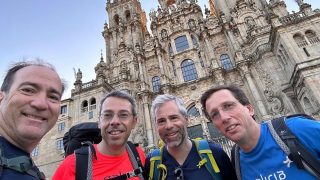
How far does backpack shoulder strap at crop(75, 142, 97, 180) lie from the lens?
2.68 metres

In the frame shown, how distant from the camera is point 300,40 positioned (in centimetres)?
1819

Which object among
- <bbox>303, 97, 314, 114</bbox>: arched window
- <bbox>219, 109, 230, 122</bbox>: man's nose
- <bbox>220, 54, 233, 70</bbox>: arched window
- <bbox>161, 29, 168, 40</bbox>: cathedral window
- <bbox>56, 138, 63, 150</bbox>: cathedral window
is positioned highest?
<bbox>161, 29, 168, 40</bbox>: cathedral window

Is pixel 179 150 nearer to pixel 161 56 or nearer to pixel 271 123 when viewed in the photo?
pixel 271 123

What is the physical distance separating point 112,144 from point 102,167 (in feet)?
1.08

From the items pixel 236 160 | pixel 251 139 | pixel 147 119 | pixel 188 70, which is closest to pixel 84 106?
pixel 147 119

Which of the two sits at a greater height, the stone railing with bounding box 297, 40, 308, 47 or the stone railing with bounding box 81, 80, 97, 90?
the stone railing with bounding box 81, 80, 97, 90

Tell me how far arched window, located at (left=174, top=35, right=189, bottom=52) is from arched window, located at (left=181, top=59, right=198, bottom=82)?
80.3 inches

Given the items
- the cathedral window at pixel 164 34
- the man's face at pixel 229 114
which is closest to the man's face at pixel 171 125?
the man's face at pixel 229 114

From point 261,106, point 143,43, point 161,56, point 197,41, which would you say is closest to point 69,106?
point 161,56

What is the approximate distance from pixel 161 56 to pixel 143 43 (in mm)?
5973

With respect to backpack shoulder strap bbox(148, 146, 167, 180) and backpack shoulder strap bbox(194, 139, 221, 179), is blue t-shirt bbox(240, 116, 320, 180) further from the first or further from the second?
backpack shoulder strap bbox(148, 146, 167, 180)

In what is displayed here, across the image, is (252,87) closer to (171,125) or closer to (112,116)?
(171,125)

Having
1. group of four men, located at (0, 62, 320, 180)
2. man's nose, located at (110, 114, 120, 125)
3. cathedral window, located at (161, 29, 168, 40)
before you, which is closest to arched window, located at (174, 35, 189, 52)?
cathedral window, located at (161, 29, 168, 40)

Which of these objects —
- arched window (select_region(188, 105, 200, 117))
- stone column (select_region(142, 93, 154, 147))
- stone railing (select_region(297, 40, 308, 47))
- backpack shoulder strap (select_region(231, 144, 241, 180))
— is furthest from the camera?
arched window (select_region(188, 105, 200, 117))
